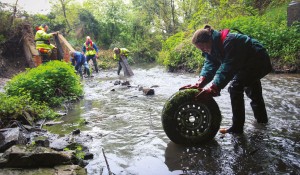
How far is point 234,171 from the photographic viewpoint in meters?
3.15

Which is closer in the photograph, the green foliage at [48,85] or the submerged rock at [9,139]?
the submerged rock at [9,139]

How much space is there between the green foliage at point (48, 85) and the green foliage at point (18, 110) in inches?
21.4

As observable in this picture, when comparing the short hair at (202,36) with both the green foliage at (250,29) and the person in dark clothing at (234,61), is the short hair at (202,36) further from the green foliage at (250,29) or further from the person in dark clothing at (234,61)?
the green foliage at (250,29)

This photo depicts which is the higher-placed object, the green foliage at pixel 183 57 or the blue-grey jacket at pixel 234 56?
the blue-grey jacket at pixel 234 56

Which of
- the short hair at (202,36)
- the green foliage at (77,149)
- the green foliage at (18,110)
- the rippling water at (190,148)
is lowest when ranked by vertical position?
the rippling water at (190,148)

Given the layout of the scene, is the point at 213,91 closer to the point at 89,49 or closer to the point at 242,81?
the point at 242,81

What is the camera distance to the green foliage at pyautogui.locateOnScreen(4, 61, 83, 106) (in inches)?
289

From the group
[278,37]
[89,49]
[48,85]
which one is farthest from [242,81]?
[89,49]

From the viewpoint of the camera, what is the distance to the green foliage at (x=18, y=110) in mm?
5523

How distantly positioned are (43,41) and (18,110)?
8.66 meters

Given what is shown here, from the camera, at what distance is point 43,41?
44.1ft

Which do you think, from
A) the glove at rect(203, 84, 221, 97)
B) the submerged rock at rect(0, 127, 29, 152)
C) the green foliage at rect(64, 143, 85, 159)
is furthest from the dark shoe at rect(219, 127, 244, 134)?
the submerged rock at rect(0, 127, 29, 152)

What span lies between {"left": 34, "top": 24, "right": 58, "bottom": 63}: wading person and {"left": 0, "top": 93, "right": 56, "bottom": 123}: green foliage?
24.0 feet

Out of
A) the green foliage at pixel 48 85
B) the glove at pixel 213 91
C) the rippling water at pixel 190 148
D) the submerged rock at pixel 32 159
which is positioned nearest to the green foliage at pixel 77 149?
the rippling water at pixel 190 148
